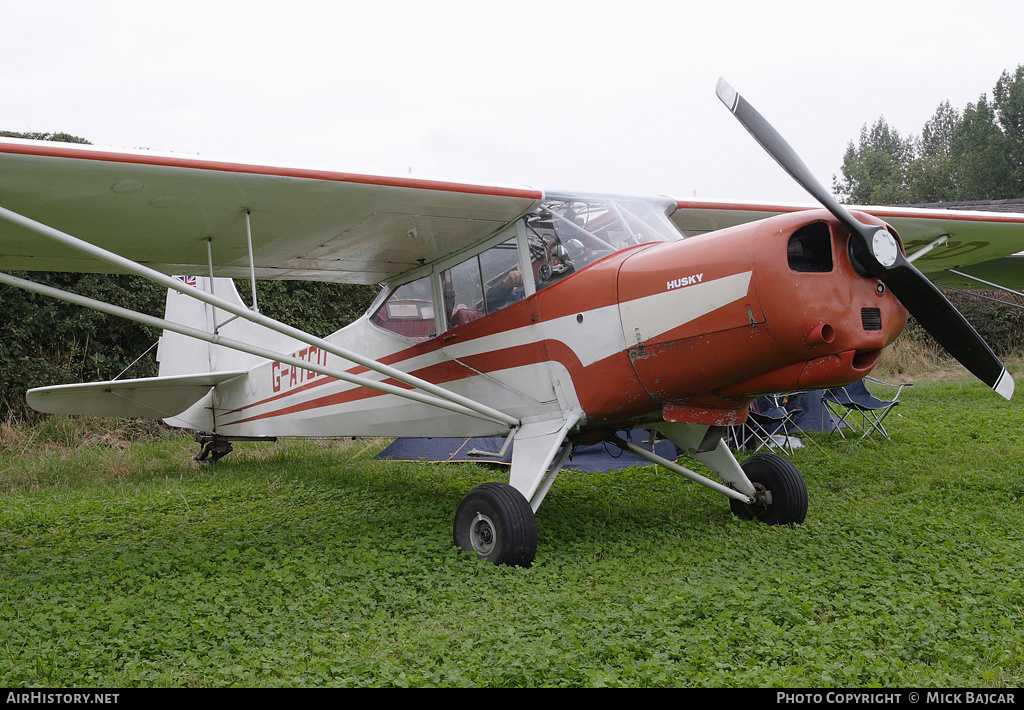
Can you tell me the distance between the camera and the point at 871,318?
12.4ft

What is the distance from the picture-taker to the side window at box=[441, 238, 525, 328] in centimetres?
525

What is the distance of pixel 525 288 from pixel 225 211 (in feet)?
6.84

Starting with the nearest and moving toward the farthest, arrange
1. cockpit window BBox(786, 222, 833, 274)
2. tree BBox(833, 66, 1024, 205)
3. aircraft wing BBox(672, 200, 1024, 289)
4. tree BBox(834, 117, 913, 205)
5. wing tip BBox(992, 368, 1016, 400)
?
cockpit window BBox(786, 222, 833, 274) → wing tip BBox(992, 368, 1016, 400) → aircraft wing BBox(672, 200, 1024, 289) → tree BBox(833, 66, 1024, 205) → tree BBox(834, 117, 913, 205)

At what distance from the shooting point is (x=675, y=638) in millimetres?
3088

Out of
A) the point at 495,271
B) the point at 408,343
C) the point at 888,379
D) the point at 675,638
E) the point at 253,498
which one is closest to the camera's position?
the point at 675,638

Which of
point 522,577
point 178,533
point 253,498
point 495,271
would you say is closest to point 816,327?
point 522,577

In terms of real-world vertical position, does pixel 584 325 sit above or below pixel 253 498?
above

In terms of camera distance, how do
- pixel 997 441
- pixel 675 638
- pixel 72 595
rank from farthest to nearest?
pixel 997 441 < pixel 72 595 < pixel 675 638

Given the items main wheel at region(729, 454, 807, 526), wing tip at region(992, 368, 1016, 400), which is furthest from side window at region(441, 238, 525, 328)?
wing tip at region(992, 368, 1016, 400)

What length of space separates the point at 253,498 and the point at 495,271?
11.4ft

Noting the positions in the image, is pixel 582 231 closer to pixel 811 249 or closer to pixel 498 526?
pixel 811 249

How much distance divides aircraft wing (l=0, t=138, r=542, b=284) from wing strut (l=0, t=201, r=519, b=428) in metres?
0.30

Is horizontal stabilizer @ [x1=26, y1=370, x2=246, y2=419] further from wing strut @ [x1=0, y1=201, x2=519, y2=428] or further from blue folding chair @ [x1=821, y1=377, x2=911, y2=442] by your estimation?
blue folding chair @ [x1=821, y1=377, x2=911, y2=442]
